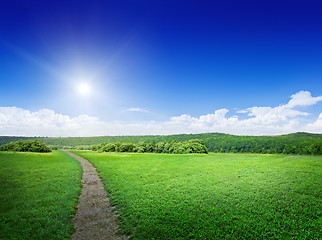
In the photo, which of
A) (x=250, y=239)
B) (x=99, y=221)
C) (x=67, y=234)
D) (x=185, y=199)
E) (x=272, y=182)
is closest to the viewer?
(x=250, y=239)

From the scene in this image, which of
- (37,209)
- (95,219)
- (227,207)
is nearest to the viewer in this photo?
(95,219)

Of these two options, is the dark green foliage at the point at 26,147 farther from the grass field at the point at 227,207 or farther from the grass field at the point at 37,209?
the grass field at the point at 227,207

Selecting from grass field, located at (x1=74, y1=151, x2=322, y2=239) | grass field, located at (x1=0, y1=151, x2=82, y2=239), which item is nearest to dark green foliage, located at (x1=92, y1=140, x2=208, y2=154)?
grass field, located at (x1=74, y1=151, x2=322, y2=239)

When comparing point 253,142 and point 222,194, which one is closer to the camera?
point 222,194

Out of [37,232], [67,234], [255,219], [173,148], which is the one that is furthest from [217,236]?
[173,148]

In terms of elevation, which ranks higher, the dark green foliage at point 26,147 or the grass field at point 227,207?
the dark green foliage at point 26,147

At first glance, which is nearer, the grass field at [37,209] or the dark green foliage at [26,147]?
the grass field at [37,209]

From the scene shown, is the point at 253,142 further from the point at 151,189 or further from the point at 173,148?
the point at 151,189

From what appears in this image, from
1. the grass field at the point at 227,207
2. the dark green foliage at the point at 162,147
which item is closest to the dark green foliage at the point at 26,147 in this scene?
the dark green foliage at the point at 162,147

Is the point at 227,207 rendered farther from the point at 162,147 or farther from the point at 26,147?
the point at 162,147

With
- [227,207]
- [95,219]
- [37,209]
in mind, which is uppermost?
[227,207]

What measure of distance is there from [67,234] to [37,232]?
1.83 meters

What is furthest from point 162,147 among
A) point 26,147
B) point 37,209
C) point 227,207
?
point 227,207

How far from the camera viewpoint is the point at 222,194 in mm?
14320
